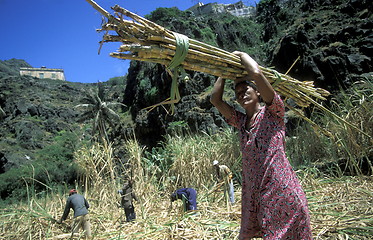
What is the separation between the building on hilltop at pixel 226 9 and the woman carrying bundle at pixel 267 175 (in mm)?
46315

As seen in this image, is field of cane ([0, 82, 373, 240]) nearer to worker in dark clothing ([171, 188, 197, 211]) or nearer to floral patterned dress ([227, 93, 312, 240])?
worker in dark clothing ([171, 188, 197, 211])

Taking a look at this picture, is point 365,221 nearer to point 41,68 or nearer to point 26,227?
point 26,227

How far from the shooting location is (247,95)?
1534 millimetres

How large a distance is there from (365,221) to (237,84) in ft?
4.86

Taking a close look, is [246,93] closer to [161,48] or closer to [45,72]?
[161,48]

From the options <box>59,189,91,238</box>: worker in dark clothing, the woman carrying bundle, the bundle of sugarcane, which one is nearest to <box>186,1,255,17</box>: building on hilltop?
<box>59,189,91,238</box>: worker in dark clothing

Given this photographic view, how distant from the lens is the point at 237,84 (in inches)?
64.9

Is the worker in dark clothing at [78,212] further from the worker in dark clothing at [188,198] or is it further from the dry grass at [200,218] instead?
the worker in dark clothing at [188,198]

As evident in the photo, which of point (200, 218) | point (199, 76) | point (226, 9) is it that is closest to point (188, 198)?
point (200, 218)

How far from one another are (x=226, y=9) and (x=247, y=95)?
1970 inches

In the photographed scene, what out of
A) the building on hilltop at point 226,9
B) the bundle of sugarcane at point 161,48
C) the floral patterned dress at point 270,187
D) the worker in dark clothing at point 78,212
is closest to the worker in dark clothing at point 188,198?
the worker in dark clothing at point 78,212

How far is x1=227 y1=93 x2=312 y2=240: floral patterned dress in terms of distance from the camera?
4.20 ft

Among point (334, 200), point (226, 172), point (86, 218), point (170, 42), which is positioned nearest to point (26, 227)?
point (86, 218)

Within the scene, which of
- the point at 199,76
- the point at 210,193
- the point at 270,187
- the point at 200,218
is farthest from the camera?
the point at 199,76
